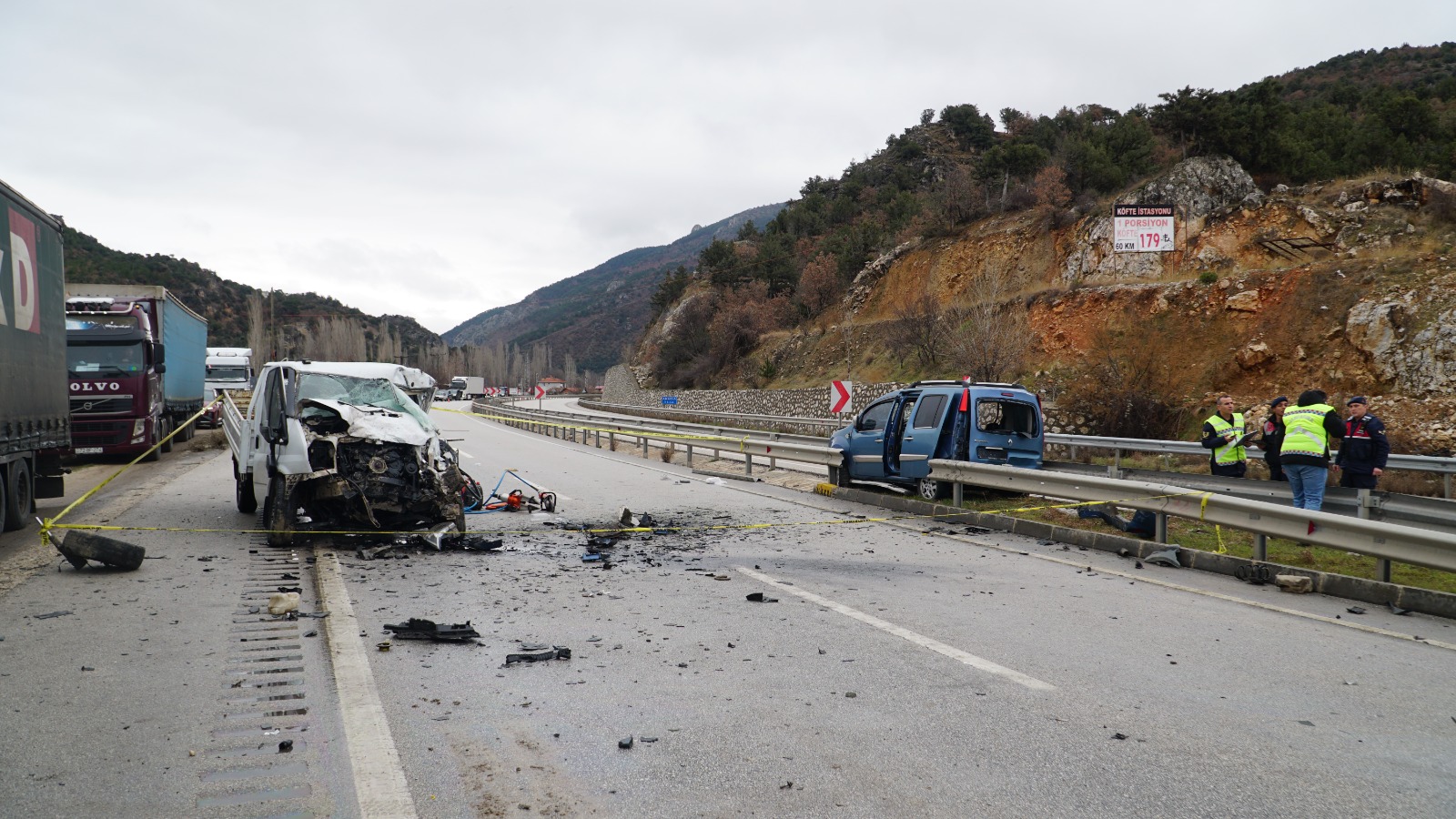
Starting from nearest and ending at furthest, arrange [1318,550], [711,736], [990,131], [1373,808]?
[1373,808], [711,736], [1318,550], [990,131]

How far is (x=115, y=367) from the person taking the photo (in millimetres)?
18516

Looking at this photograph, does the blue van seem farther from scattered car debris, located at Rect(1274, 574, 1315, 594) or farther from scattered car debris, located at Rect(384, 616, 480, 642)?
scattered car debris, located at Rect(384, 616, 480, 642)

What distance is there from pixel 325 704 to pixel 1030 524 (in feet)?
Result: 28.4

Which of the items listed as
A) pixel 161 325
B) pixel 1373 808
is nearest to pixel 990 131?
pixel 161 325

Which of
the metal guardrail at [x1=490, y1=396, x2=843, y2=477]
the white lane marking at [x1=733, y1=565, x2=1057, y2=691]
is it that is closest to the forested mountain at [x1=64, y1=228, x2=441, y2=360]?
the metal guardrail at [x1=490, y1=396, x2=843, y2=477]

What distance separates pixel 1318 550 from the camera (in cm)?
974

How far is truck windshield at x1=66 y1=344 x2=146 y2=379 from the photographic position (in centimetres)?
1817

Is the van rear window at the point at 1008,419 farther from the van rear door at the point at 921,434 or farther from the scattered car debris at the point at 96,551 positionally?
the scattered car debris at the point at 96,551

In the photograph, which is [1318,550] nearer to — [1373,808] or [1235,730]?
[1235,730]

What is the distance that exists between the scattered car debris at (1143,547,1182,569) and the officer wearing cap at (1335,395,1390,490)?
3.14 m

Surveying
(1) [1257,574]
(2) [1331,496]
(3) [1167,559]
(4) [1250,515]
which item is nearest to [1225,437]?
(2) [1331,496]

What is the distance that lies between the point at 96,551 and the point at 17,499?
3.60m

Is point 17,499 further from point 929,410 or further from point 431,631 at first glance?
point 929,410

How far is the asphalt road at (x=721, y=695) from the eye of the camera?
141 inches
